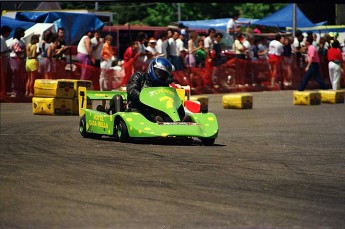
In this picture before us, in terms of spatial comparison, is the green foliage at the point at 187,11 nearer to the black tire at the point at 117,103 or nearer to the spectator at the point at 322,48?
the spectator at the point at 322,48

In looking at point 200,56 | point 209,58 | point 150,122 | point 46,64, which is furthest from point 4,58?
point 150,122

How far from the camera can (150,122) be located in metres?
13.1

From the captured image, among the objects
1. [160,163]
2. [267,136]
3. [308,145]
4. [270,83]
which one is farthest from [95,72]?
[160,163]

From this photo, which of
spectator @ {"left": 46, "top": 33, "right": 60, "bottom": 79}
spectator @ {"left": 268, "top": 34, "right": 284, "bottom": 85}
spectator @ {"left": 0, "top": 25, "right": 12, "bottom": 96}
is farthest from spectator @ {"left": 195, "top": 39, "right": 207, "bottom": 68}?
spectator @ {"left": 0, "top": 25, "right": 12, "bottom": 96}

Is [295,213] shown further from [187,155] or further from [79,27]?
[79,27]

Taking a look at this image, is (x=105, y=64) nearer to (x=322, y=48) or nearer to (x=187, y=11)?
(x=322, y=48)

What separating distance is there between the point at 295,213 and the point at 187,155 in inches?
169

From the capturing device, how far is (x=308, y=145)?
13359mm

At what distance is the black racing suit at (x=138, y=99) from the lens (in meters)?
13.5

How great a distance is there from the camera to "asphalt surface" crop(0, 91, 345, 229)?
7.24m

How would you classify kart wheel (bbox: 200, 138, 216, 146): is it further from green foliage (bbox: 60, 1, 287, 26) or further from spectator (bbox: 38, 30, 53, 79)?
green foliage (bbox: 60, 1, 287, 26)

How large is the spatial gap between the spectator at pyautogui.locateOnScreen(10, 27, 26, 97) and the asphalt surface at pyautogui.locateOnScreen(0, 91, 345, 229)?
5.99m

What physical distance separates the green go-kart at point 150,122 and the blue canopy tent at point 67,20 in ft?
38.7

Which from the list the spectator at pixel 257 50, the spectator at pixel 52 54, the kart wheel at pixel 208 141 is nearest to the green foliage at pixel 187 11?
the spectator at pixel 257 50
